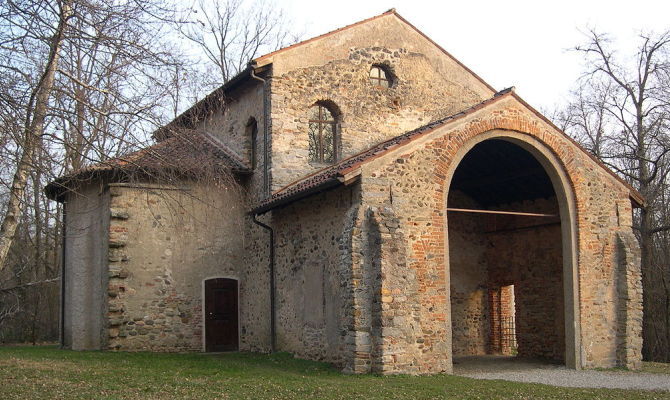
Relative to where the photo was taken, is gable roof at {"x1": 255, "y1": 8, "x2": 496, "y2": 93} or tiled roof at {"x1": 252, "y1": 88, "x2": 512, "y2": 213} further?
gable roof at {"x1": 255, "y1": 8, "x2": 496, "y2": 93}

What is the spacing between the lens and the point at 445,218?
1377 centimetres

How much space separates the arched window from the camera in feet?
58.5

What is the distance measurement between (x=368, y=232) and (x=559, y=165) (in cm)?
479

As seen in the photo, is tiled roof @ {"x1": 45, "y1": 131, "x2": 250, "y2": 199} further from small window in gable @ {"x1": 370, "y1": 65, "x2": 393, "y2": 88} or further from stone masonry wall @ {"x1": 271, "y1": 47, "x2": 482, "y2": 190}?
small window in gable @ {"x1": 370, "y1": 65, "x2": 393, "y2": 88}

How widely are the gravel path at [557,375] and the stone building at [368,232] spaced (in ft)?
2.28

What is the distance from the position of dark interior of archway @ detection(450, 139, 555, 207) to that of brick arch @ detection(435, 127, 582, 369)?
0.98m

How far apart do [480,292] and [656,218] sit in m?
10.9

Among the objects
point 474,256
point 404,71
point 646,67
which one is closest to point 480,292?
point 474,256

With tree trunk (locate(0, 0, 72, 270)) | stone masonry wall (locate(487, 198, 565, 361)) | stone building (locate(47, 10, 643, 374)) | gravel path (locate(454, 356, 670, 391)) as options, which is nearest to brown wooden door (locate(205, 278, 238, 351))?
stone building (locate(47, 10, 643, 374))

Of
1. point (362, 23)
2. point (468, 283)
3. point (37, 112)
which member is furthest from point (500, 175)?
point (37, 112)

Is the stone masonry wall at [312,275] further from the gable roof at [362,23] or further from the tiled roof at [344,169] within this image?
the gable roof at [362,23]

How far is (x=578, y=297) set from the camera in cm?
1479

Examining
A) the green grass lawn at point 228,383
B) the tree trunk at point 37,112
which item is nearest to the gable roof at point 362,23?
the green grass lawn at point 228,383

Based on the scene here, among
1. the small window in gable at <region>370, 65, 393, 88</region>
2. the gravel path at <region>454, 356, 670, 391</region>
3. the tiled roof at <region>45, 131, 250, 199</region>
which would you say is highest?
the small window in gable at <region>370, 65, 393, 88</region>
